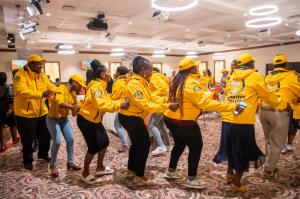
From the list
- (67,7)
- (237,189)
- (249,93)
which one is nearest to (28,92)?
(249,93)

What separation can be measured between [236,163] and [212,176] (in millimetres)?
663

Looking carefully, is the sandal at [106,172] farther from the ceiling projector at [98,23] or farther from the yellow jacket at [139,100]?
the ceiling projector at [98,23]

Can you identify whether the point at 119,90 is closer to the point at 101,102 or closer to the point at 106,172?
the point at 101,102

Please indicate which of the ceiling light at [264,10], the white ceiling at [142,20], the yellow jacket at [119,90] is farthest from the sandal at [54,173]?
the ceiling light at [264,10]

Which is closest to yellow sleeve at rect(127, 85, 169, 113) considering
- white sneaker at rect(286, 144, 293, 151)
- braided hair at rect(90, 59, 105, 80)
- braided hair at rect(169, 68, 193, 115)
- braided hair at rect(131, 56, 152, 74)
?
braided hair at rect(169, 68, 193, 115)

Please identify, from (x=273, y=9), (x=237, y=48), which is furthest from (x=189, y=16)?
(x=237, y=48)

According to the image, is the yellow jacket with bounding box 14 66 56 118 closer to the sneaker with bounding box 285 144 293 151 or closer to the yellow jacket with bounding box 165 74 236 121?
the yellow jacket with bounding box 165 74 236 121

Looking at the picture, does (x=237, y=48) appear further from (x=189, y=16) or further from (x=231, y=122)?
(x=231, y=122)

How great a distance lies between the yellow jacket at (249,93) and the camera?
8.39ft

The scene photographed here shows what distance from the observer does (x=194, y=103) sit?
2652 millimetres

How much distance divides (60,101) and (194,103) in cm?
171

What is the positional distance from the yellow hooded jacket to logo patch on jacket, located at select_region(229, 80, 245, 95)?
0.83 m

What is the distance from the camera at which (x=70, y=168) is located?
3.59m

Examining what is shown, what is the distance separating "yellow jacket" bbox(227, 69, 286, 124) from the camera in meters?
2.56
